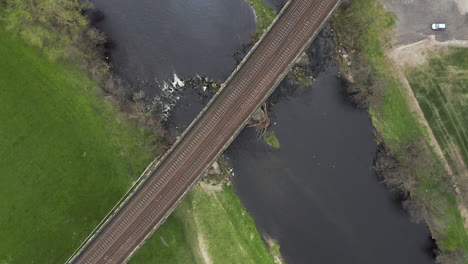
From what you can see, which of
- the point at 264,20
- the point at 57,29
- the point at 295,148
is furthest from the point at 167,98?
the point at 295,148

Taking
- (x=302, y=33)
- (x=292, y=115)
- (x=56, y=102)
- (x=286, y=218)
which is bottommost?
(x=56, y=102)

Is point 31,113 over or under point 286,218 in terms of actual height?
under

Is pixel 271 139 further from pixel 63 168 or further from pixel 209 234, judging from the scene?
pixel 63 168

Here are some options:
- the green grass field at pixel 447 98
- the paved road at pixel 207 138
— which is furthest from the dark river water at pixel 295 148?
the green grass field at pixel 447 98

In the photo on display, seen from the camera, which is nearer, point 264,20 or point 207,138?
point 207,138

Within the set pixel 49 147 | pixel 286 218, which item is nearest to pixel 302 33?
pixel 286 218

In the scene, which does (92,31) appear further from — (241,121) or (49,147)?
(241,121)

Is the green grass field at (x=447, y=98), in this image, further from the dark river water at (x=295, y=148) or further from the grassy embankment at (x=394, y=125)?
the dark river water at (x=295, y=148)
